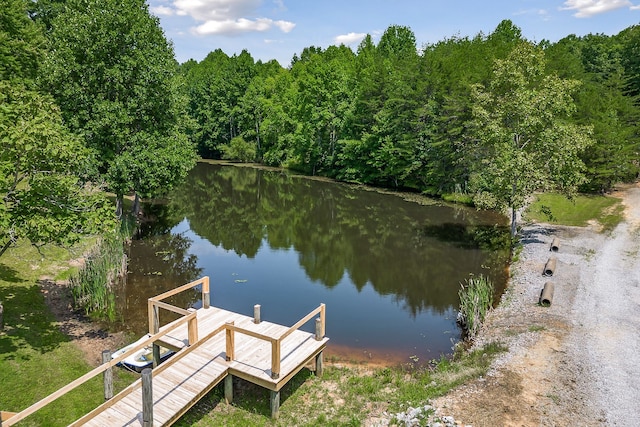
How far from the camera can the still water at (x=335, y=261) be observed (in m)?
19.2

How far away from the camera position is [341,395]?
13.6 meters

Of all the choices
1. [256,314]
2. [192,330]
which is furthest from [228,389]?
[256,314]

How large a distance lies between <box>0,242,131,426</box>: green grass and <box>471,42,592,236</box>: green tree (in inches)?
897

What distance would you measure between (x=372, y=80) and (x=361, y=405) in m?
47.7

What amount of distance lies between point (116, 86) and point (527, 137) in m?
25.1

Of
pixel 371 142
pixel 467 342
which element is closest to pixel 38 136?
pixel 467 342

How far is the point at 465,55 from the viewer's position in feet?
169

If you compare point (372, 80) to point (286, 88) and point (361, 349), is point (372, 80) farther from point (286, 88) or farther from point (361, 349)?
point (361, 349)

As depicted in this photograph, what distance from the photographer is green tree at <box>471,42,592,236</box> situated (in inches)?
1029

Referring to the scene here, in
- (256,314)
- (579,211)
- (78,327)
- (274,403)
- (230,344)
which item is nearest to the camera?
(274,403)

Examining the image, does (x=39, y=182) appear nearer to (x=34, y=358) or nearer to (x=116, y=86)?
(x=34, y=358)

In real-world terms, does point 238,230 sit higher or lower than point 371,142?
lower

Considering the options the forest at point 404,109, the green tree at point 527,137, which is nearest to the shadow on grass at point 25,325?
the forest at point 404,109

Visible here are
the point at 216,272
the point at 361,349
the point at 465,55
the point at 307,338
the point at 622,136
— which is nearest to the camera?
the point at 307,338
